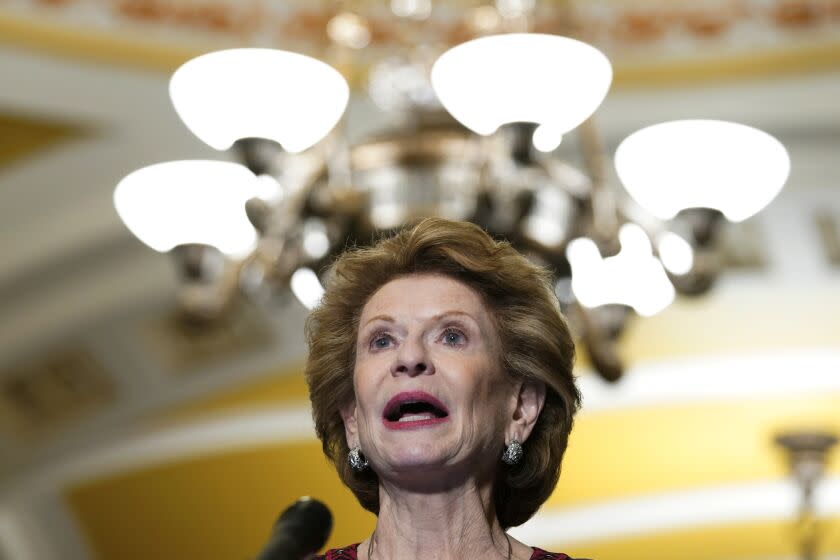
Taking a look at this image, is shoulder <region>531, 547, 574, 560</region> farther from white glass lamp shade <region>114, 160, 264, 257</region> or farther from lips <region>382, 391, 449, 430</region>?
white glass lamp shade <region>114, 160, 264, 257</region>

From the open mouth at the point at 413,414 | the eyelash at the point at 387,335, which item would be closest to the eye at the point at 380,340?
the eyelash at the point at 387,335

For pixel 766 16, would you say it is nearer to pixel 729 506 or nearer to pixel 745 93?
pixel 745 93

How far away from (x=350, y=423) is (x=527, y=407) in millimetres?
243

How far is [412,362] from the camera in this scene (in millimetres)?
2092

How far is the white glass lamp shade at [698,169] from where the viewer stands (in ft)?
14.0

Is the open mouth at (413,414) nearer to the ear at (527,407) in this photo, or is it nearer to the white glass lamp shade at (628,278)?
the ear at (527,407)

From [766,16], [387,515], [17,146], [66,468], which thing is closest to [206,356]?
[66,468]

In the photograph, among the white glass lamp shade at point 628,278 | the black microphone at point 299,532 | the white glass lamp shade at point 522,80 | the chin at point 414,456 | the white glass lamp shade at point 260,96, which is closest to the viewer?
the black microphone at point 299,532

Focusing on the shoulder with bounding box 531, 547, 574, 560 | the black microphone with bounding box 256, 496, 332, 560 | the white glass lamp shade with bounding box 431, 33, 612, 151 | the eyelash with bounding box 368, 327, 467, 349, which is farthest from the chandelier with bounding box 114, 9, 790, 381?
the black microphone with bounding box 256, 496, 332, 560

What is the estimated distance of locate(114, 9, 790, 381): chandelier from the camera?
3934mm

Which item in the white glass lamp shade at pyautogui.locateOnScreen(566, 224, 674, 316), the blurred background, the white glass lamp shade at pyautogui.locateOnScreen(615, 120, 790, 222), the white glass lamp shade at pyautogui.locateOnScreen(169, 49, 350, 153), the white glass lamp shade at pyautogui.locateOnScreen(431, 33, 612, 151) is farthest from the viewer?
the white glass lamp shade at pyautogui.locateOnScreen(566, 224, 674, 316)

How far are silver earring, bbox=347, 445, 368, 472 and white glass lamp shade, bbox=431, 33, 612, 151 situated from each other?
1.81 metres

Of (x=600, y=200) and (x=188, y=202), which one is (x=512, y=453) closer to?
(x=600, y=200)

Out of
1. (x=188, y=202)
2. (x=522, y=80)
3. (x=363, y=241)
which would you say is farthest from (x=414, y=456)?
(x=188, y=202)
